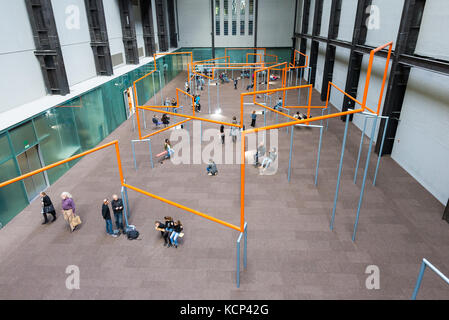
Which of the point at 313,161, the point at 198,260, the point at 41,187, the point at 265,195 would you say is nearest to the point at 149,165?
the point at 41,187

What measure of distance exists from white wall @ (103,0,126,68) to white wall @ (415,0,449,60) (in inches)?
846

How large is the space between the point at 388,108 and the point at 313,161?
474 cm

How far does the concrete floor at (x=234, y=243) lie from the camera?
325 inches

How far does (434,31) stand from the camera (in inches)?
488

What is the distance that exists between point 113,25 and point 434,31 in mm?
22664

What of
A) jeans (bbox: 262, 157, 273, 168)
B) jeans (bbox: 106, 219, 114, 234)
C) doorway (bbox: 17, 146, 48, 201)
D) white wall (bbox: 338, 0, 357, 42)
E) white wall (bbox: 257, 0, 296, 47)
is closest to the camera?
jeans (bbox: 106, 219, 114, 234)

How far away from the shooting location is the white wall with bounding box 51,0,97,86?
1689 cm

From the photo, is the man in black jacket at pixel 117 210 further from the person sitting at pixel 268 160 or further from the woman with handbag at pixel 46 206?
the person sitting at pixel 268 160

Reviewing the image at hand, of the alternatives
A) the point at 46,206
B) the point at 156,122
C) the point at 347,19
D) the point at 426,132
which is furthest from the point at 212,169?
the point at 347,19

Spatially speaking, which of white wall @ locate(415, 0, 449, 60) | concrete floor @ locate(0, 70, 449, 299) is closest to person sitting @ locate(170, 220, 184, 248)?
concrete floor @ locate(0, 70, 449, 299)

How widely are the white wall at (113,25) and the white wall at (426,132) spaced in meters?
21.9

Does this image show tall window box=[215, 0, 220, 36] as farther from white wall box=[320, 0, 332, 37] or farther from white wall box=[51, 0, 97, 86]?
white wall box=[51, 0, 97, 86]

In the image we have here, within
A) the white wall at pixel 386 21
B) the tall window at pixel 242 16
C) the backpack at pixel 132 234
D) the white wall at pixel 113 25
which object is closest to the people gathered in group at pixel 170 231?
the backpack at pixel 132 234

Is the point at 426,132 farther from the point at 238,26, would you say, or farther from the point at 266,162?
the point at 238,26
